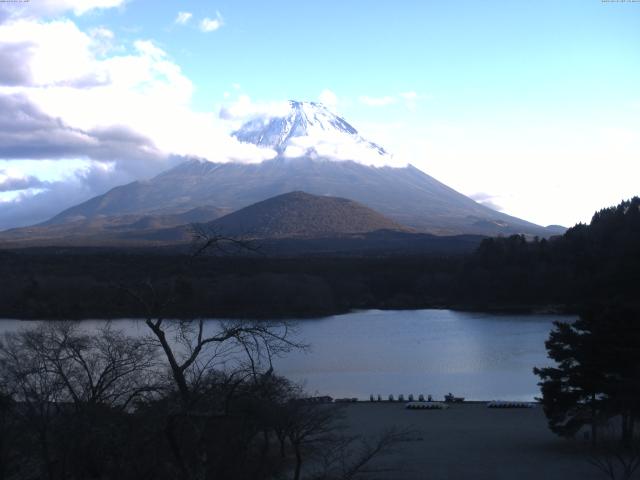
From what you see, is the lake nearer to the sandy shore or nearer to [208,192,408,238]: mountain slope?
the sandy shore

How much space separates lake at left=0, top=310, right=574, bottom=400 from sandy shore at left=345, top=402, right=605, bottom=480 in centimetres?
168

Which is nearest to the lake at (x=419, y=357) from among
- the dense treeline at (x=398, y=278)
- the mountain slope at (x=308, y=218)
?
the dense treeline at (x=398, y=278)

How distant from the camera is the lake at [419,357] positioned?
1539 centimetres

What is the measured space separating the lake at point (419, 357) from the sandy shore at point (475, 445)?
5.50ft

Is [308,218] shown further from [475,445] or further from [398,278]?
[475,445]

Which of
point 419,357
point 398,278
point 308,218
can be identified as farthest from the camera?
point 308,218

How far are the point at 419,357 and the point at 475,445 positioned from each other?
9209mm

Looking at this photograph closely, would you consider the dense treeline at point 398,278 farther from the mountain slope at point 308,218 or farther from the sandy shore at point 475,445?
the mountain slope at point 308,218

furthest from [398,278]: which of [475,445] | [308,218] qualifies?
[308,218]

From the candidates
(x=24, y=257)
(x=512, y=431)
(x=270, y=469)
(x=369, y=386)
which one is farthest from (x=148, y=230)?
(x=270, y=469)

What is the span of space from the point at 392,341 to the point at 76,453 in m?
17.9

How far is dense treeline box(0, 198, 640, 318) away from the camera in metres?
27.6

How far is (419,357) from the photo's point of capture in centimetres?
1917

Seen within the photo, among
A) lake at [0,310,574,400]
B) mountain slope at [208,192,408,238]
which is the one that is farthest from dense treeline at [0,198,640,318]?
mountain slope at [208,192,408,238]
